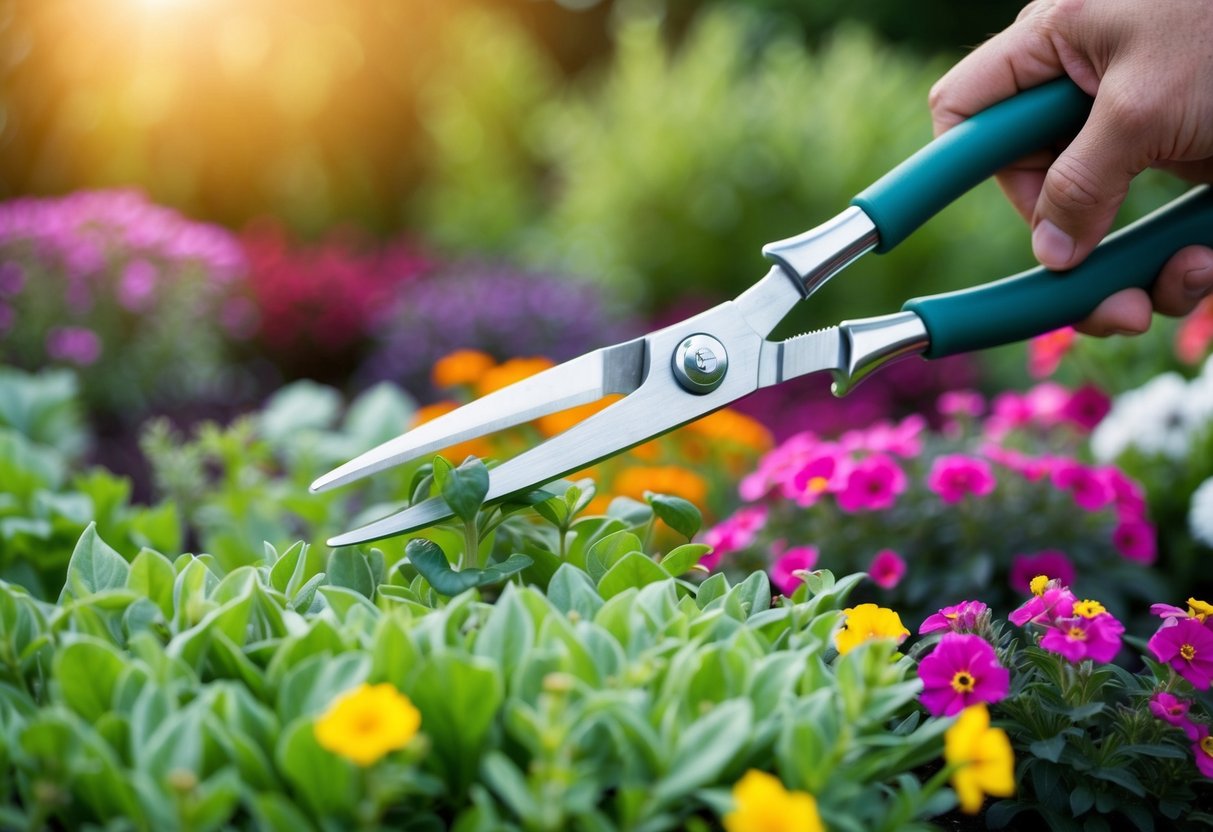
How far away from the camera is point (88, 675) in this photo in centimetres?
89

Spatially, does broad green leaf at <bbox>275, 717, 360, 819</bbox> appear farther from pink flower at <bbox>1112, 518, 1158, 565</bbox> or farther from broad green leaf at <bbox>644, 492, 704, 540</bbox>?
pink flower at <bbox>1112, 518, 1158, 565</bbox>

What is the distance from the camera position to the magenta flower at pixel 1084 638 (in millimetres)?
1031

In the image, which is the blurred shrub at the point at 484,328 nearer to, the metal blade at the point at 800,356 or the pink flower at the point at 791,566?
the pink flower at the point at 791,566

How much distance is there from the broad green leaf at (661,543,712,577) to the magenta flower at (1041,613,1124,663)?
364 millimetres

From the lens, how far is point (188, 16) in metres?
7.53

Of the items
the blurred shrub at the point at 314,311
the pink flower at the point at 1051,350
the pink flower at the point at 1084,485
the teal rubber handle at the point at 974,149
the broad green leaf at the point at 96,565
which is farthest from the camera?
the blurred shrub at the point at 314,311

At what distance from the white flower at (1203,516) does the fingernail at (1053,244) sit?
75 cm

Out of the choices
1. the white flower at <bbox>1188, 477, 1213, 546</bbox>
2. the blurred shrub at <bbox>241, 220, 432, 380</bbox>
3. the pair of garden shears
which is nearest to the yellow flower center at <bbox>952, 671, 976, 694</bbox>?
the pair of garden shears

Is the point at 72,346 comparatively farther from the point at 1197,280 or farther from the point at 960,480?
the point at 1197,280

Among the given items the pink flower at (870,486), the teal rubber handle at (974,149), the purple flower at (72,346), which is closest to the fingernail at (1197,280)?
the teal rubber handle at (974,149)

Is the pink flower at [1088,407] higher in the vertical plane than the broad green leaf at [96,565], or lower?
lower

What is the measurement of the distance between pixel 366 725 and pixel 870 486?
1.16 metres

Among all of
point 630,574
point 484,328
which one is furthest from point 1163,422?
point 484,328

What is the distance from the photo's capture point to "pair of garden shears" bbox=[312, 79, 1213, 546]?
1.17 metres
